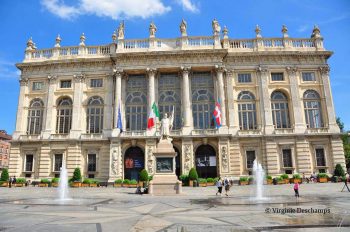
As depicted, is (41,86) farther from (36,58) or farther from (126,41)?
(126,41)

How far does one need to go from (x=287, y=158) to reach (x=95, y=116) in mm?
25768

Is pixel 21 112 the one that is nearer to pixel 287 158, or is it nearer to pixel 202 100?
pixel 202 100

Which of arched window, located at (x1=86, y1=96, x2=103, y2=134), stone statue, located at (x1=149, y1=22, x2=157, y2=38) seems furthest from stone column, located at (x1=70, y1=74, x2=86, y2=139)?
stone statue, located at (x1=149, y1=22, x2=157, y2=38)

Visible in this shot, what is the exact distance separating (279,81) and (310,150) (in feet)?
32.4

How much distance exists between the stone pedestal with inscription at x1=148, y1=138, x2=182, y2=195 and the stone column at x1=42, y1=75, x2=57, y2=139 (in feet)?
71.0

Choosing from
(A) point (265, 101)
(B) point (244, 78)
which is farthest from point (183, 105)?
(A) point (265, 101)

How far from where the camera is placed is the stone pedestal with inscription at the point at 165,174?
68.4 ft

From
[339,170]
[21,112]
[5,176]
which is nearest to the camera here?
[339,170]

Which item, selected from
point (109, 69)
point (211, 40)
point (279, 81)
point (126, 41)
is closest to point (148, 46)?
point (126, 41)

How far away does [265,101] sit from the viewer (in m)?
36.6

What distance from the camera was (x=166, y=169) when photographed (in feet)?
71.1

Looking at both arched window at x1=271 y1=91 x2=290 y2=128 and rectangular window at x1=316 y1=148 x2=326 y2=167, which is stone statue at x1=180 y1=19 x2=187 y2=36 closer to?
arched window at x1=271 y1=91 x2=290 y2=128

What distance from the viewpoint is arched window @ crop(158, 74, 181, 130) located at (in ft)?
Result: 122

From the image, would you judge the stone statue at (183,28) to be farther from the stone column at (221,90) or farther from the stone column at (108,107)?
the stone column at (108,107)
